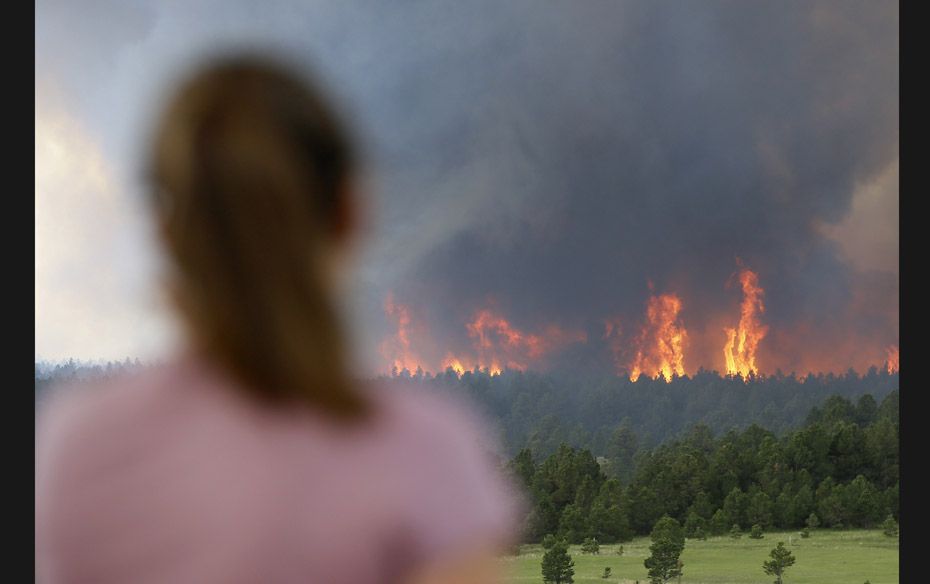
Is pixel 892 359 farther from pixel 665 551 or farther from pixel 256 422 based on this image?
pixel 256 422

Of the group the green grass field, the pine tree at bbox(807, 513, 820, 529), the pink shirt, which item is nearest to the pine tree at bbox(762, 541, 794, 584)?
the green grass field

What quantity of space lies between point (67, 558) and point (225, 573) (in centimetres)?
13

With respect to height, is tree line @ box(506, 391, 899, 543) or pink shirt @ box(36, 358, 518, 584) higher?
pink shirt @ box(36, 358, 518, 584)

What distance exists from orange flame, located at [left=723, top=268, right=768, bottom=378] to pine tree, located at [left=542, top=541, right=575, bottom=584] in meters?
1.70

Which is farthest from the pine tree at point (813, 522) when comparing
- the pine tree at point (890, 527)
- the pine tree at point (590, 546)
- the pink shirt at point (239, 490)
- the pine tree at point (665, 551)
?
the pink shirt at point (239, 490)

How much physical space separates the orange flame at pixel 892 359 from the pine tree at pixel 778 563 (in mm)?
1459

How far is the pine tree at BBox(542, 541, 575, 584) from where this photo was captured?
6.40 meters

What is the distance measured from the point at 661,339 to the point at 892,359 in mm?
1432

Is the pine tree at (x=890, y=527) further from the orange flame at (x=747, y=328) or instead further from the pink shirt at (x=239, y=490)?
the pink shirt at (x=239, y=490)

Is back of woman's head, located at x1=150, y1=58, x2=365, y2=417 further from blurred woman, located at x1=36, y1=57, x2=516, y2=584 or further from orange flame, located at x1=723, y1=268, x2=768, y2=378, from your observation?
orange flame, located at x1=723, y1=268, x2=768, y2=378

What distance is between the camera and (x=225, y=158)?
0.73 meters

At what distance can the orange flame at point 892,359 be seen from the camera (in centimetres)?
596

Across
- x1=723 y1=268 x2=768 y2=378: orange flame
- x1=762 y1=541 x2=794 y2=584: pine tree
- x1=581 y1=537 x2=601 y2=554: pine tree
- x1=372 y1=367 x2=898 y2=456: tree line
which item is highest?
x1=723 y1=268 x2=768 y2=378: orange flame

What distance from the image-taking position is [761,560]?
670cm
